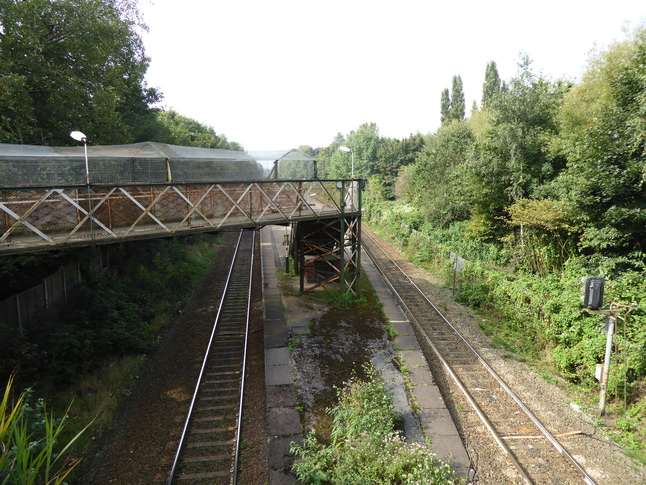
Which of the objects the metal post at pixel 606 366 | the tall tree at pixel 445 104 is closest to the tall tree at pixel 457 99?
the tall tree at pixel 445 104

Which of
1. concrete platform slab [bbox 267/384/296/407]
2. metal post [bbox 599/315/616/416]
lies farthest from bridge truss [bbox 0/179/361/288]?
metal post [bbox 599/315/616/416]

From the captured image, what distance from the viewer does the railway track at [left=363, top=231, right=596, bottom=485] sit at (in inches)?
281

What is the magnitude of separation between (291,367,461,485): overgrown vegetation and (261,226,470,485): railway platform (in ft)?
1.21

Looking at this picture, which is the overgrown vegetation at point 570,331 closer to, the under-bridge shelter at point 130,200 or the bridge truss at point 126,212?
the under-bridge shelter at point 130,200

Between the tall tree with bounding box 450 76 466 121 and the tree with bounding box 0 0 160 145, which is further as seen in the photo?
the tall tree with bounding box 450 76 466 121

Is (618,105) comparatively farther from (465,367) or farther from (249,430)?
(249,430)

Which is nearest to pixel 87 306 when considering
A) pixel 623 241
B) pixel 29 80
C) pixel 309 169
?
pixel 29 80

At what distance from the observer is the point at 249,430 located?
8297 mm

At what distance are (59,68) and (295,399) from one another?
13173 mm

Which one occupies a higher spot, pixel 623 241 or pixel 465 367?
pixel 623 241

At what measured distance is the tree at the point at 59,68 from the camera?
11.4m

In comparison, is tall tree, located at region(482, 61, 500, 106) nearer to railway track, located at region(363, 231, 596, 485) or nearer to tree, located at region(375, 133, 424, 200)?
tree, located at region(375, 133, 424, 200)

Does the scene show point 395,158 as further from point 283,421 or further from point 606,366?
point 283,421

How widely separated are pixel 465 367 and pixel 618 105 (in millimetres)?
9123
